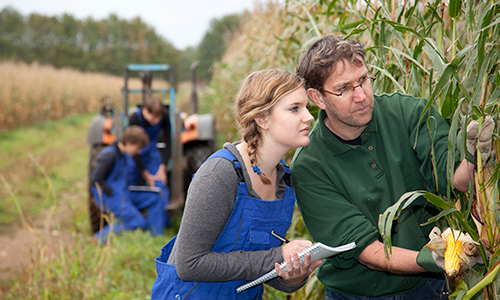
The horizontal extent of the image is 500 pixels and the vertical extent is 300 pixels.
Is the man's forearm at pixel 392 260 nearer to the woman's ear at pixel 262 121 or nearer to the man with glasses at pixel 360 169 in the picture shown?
the man with glasses at pixel 360 169

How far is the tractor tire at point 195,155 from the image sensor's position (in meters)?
4.84

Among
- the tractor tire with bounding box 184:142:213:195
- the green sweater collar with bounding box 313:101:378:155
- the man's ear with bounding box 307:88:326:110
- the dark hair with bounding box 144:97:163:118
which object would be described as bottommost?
the tractor tire with bounding box 184:142:213:195

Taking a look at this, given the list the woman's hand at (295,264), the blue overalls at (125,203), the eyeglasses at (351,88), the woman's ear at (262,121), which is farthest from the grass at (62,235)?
the eyeglasses at (351,88)

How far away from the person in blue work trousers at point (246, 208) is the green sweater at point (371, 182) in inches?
4.7

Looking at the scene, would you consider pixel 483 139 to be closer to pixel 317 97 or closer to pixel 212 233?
pixel 317 97

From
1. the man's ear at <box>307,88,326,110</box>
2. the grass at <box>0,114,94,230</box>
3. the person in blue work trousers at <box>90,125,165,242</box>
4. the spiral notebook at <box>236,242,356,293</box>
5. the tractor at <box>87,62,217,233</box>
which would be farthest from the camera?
the grass at <box>0,114,94,230</box>

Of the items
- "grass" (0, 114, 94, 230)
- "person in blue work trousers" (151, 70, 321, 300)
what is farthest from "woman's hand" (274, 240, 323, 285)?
"grass" (0, 114, 94, 230)

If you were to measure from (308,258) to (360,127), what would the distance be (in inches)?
21.9

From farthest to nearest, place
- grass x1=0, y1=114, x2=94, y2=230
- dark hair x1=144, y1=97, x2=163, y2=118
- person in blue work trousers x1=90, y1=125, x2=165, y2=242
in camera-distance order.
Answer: grass x1=0, y1=114, x2=94, y2=230 → dark hair x1=144, y1=97, x2=163, y2=118 → person in blue work trousers x1=90, y1=125, x2=165, y2=242

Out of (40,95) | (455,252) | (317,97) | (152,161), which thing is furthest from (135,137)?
(40,95)

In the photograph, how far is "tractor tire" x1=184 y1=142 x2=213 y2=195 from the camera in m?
4.84

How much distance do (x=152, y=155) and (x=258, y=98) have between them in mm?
3531

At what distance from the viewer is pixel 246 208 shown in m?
1.41

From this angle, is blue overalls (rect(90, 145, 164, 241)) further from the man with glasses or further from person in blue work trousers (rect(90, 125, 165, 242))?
the man with glasses
